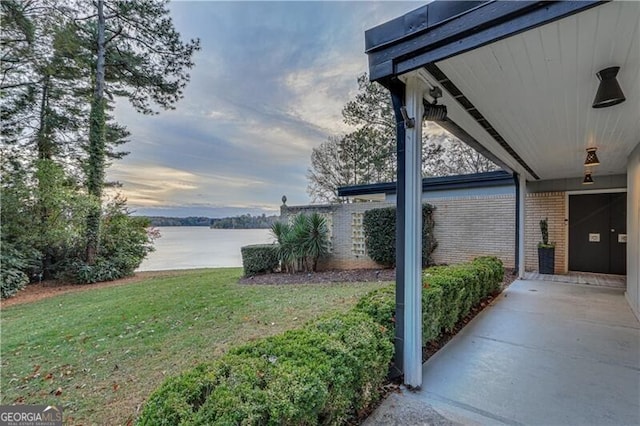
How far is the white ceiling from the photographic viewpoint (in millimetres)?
1846

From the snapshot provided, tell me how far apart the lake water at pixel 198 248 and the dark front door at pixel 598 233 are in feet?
28.1

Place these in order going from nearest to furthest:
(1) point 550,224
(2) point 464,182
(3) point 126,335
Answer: (3) point 126,335
(1) point 550,224
(2) point 464,182

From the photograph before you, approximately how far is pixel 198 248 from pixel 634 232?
18095 mm

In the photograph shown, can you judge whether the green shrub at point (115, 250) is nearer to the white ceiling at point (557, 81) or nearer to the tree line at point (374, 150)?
the tree line at point (374, 150)

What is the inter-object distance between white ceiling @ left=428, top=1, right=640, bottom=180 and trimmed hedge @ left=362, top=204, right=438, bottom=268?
4.30m

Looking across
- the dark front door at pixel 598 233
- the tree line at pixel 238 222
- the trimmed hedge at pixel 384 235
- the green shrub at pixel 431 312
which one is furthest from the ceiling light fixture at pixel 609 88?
the tree line at pixel 238 222

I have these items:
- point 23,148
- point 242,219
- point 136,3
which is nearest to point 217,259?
point 242,219

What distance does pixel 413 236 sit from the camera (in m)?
2.54

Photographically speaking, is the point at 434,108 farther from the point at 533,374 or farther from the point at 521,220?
the point at 521,220

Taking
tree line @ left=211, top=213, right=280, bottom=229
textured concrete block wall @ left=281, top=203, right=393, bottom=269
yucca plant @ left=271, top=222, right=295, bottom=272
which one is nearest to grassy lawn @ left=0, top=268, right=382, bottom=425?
yucca plant @ left=271, top=222, right=295, bottom=272

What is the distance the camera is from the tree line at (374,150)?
48.4ft

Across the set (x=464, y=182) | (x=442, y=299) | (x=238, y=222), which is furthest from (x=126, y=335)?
(x=238, y=222)

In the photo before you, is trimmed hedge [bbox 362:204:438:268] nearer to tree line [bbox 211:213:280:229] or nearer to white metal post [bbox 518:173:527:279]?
white metal post [bbox 518:173:527:279]

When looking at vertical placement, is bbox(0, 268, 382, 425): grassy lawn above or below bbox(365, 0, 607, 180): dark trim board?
below
